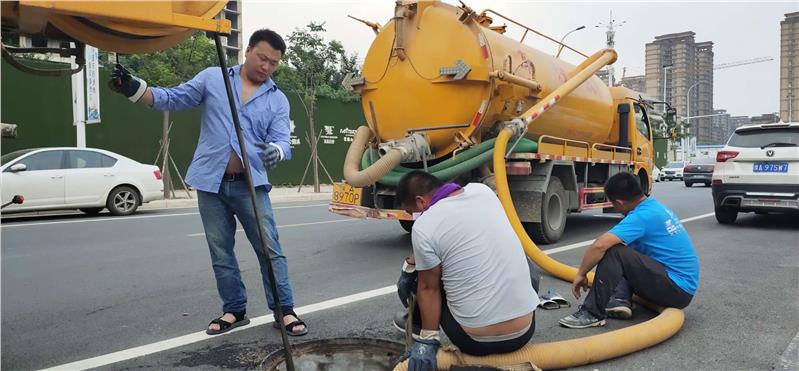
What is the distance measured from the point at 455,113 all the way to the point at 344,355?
12.9 ft

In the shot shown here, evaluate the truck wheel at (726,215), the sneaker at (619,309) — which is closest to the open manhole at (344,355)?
the sneaker at (619,309)

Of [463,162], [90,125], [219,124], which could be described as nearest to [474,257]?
[219,124]

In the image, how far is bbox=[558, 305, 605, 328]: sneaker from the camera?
12.2 ft

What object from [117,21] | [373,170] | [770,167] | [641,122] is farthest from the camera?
[641,122]

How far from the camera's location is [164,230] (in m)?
8.53

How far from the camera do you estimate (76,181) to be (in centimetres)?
1016

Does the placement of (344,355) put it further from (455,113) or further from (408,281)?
(455,113)

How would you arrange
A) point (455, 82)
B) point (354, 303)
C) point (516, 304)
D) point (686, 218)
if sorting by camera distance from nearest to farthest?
point (516, 304) → point (354, 303) → point (455, 82) → point (686, 218)

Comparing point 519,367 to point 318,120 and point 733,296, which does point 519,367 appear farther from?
point 318,120

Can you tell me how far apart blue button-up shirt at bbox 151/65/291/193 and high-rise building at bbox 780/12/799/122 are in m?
57.8

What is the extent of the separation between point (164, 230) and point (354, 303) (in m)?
5.18

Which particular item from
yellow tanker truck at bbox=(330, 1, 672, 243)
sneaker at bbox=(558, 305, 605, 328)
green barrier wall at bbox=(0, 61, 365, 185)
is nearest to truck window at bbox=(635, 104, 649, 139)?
yellow tanker truck at bbox=(330, 1, 672, 243)

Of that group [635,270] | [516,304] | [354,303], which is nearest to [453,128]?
[354,303]

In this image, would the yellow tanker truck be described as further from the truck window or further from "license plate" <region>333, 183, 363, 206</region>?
the truck window
